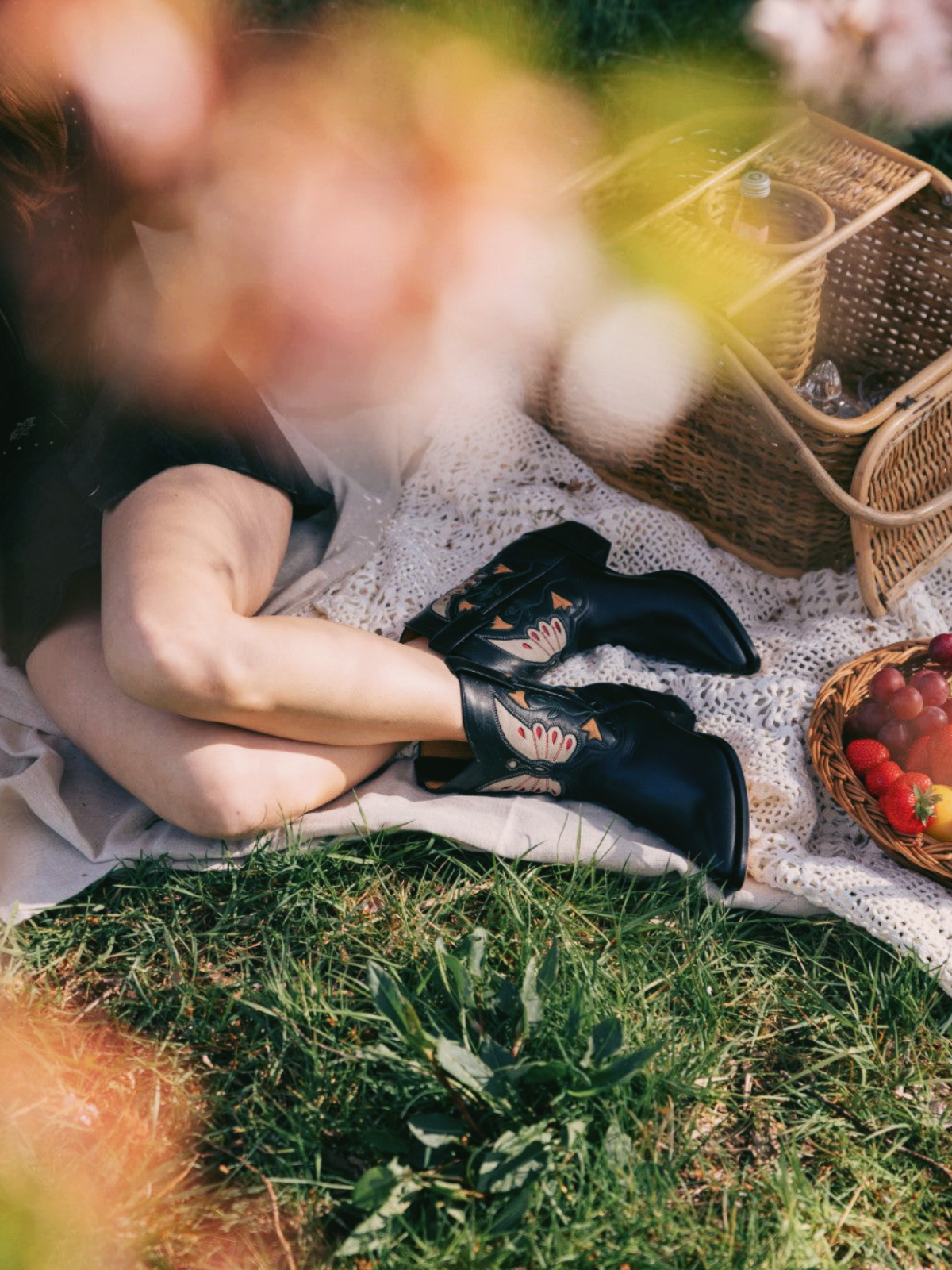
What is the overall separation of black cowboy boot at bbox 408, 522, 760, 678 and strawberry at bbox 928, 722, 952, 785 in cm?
34

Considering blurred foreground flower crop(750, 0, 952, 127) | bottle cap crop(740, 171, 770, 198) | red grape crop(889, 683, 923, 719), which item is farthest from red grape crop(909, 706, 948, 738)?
blurred foreground flower crop(750, 0, 952, 127)

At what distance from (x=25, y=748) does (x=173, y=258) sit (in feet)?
2.86

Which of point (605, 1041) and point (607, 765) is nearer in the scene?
point (605, 1041)

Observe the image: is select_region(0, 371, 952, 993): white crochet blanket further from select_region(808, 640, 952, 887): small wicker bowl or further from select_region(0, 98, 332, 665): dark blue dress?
select_region(0, 98, 332, 665): dark blue dress

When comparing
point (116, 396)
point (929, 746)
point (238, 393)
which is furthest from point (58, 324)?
point (929, 746)

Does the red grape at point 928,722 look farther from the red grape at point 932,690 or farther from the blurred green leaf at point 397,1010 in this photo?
the blurred green leaf at point 397,1010

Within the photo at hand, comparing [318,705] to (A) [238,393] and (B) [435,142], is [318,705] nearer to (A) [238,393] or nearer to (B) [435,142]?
(A) [238,393]

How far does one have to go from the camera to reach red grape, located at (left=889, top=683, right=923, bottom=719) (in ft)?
5.29

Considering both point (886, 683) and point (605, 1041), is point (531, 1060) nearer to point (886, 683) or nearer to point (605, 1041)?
point (605, 1041)

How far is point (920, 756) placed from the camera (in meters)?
1.58

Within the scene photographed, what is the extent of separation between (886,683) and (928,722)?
9 centimetres

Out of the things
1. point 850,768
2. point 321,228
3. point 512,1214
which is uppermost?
point 321,228

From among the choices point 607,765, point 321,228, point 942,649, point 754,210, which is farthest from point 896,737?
point 321,228

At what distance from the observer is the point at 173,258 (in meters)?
1.86
